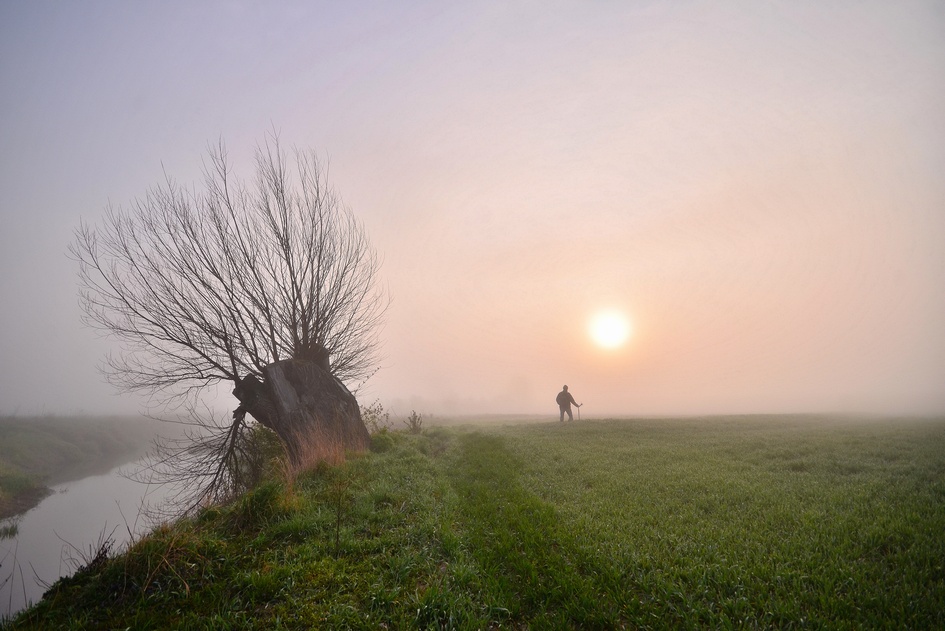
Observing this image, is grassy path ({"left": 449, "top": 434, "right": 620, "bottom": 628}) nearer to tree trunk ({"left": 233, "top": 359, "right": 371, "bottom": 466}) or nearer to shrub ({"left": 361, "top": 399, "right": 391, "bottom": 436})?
tree trunk ({"left": 233, "top": 359, "right": 371, "bottom": 466})

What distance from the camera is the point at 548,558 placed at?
536 cm

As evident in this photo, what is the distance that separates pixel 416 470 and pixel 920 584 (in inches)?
392

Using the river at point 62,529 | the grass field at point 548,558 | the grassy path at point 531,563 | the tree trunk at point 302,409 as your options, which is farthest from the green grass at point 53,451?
the grassy path at point 531,563

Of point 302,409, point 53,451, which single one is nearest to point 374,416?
point 302,409

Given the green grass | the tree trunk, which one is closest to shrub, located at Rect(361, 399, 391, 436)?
the tree trunk

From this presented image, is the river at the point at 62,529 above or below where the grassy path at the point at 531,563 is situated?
below

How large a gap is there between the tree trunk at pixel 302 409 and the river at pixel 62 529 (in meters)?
3.75

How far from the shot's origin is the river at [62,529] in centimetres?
740

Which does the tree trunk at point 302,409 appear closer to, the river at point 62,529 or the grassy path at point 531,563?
the river at point 62,529

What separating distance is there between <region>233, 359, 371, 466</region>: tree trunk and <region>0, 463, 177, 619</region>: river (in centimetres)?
375

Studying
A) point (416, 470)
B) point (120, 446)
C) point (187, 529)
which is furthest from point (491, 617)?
point (120, 446)

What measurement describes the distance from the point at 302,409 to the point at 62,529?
29.9 feet

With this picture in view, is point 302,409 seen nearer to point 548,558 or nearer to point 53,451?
point 548,558

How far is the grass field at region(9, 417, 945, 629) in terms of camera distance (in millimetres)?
4008
